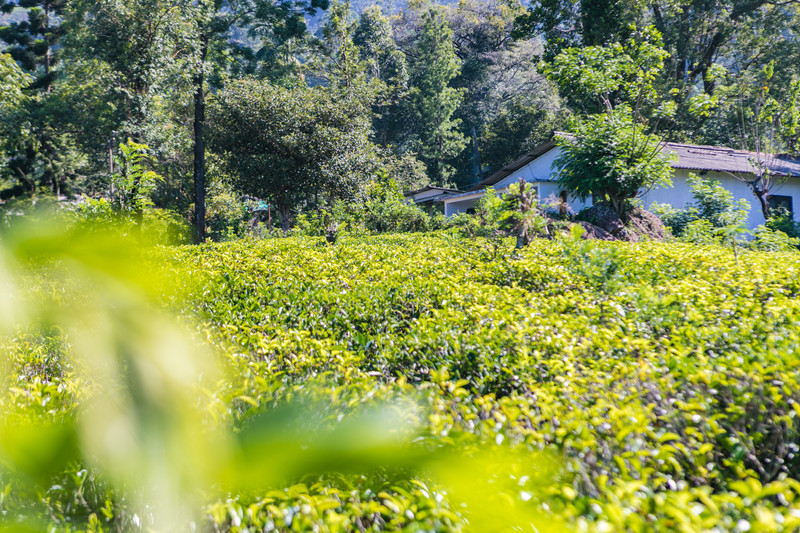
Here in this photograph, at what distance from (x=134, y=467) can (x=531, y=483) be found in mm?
1428

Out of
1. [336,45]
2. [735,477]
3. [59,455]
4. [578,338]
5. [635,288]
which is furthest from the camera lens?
[336,45]

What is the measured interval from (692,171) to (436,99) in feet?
76.8

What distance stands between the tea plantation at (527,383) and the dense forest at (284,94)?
4008 millimetres

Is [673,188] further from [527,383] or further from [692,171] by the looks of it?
[527,383]

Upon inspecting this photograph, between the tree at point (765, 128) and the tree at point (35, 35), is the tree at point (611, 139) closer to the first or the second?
the tree at point (765, 128)

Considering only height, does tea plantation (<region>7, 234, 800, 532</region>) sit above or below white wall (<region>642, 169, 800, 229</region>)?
below

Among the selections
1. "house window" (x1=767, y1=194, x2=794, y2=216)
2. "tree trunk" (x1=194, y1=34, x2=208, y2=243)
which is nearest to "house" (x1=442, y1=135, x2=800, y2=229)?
"house window" (x1=767, y1=194, x2=794, y2=216)

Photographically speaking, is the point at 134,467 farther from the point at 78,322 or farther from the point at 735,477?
the point at 735,477

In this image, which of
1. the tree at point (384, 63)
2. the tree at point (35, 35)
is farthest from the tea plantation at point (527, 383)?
the tree at point (384, 63)

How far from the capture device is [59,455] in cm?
56

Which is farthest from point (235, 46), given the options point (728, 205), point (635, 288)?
point (635, 288)

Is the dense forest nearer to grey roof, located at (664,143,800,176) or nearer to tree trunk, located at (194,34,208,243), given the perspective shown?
tree trunk, located at (194,34,208,243)

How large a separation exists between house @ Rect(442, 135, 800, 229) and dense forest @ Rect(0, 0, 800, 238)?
1.38 meters

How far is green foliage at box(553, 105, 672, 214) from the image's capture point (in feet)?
46.0
